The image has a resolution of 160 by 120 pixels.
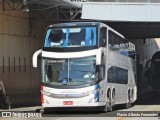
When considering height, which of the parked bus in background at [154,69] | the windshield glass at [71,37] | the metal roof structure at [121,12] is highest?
the metal roof structure at [121,12]

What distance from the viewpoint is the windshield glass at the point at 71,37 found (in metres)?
22.7

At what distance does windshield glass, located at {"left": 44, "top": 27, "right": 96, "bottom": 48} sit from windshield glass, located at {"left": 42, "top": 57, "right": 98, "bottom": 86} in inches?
30.7

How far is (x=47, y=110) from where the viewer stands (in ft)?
85.0

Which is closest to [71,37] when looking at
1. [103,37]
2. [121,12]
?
[103,37]

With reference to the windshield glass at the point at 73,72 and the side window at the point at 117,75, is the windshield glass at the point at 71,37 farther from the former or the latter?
the side window at the point at 117,75

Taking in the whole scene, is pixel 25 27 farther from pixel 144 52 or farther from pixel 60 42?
pixel 144 52

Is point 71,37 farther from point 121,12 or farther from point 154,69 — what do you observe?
point 154,69

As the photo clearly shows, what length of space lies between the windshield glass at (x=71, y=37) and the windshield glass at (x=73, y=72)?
30.7 inches

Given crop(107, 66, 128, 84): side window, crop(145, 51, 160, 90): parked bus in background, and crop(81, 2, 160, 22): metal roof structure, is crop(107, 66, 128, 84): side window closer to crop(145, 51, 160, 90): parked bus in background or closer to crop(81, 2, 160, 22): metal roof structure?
crop(81, 2, 160, 22): metal roof structure

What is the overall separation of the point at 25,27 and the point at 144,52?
37.1 m

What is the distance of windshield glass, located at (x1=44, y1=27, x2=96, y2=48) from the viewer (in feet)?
74.4

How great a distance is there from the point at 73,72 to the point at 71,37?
5.73ft

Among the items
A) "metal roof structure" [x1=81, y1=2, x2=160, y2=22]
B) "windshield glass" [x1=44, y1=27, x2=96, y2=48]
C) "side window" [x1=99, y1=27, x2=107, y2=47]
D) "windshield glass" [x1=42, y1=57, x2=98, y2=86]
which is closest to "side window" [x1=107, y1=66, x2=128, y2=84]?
"side window" [x1=99, y1=27, x2=107, y2=47]

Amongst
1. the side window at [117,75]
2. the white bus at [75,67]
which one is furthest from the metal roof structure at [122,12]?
the white bus at [75,67]
